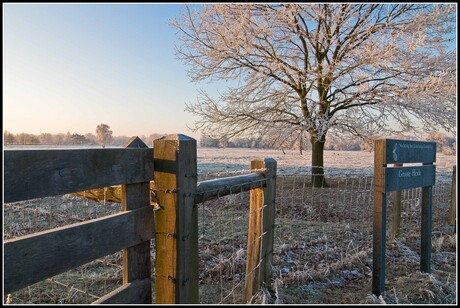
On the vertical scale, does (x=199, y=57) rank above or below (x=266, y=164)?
above

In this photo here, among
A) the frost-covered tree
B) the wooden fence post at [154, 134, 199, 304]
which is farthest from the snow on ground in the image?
the wooden fence post at [154, 134, 199, 304]

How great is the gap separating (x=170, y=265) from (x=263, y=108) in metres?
9.77

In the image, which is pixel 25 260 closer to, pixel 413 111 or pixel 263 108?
pixel 263 108

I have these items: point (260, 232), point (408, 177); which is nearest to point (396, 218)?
point (408, 177)

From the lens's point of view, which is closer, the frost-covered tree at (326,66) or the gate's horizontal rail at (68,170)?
the gate's horizontal rail at (68,170)

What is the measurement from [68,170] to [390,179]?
10.4ft

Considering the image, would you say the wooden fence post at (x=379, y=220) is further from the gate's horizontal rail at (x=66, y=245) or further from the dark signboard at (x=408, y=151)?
the gate's horizontal rail at (x=66, y=245)

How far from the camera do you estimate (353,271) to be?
4.47 metres

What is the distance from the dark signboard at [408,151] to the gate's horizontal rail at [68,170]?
8.65 feet

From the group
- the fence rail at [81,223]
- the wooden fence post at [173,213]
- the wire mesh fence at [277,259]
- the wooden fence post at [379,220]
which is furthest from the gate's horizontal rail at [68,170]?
the wooden fence post at [379,220]

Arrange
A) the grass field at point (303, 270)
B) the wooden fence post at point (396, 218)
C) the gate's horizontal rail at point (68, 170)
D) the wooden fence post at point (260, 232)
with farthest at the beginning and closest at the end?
1. the wooden fence post at point (396, 218)
2. the grass field at point (303, 270)
3. the wooden fence post at point (260, 232)
4. the gate's horizontal rail at point (68, 170)

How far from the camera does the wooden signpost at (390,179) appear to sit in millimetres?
3629

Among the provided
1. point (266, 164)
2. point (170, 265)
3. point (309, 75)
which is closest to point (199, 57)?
point (309, 75)

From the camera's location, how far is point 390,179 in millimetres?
3691
